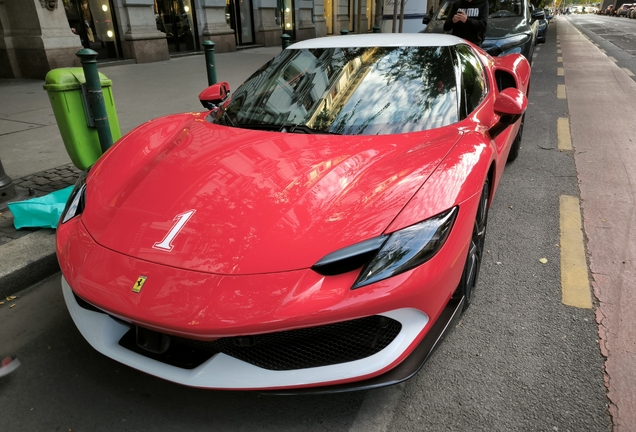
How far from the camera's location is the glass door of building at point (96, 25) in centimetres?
1098

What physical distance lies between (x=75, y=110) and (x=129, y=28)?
911 cm

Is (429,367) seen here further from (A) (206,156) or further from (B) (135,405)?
(A) (206,156)

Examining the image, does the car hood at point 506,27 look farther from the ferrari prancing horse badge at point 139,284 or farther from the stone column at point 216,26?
the stone column at point 216,26

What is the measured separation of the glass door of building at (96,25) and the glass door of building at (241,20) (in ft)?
15.4

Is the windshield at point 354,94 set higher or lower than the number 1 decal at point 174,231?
higher

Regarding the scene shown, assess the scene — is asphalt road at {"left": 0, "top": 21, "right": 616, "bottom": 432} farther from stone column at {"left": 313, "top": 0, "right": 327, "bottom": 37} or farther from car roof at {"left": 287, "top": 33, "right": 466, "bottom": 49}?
stone column at {"left": 313, "top": 0, "right": 327, "bottom": 37}

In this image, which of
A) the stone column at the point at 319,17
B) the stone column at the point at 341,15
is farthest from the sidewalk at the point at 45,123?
the stone column at the point at 341,15

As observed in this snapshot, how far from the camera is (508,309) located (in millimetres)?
2395

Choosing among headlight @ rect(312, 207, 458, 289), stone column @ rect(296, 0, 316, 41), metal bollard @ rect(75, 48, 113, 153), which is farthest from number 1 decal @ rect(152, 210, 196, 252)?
stone column @ rect(296, 0, 316, 41)

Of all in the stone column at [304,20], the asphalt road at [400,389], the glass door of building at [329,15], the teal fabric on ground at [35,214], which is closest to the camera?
the asphalt road at [400,389]

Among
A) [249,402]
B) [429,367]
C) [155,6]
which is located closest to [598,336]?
[429,367]

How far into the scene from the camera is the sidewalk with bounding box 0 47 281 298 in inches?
111

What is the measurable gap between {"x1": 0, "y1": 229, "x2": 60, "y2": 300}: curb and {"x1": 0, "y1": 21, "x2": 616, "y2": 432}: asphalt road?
15 centimetres

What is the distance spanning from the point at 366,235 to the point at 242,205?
1.76ft
